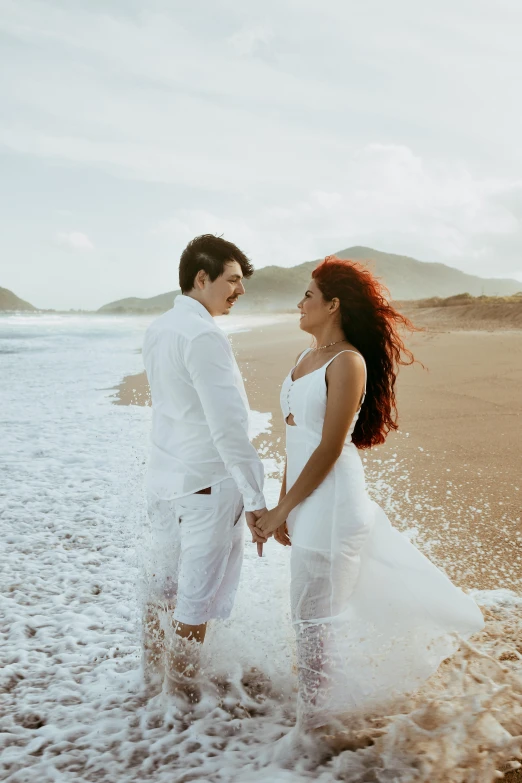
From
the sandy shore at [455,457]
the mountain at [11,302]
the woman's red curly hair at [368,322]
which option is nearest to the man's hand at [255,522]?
the woman's red curly hair at [368,322]

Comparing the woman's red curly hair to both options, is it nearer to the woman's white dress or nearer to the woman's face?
the woman's face

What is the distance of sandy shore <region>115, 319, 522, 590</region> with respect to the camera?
4.75 metres

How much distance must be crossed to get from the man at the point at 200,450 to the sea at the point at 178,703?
382 mm

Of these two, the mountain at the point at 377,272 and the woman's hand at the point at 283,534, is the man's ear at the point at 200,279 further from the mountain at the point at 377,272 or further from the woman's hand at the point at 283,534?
the mountain at the point at 377,272

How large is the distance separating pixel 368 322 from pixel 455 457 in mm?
4545

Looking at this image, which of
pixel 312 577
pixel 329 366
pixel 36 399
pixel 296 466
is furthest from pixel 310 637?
pixel 36 399

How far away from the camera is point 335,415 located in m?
2.50

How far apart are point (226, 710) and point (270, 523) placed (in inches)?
41.9

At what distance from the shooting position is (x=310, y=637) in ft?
8.55

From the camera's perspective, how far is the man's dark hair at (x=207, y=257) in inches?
109

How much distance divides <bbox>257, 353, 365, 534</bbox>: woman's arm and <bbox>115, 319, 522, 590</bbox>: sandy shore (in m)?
Result: 2.27

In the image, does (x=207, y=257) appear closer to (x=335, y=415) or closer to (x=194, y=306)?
(x=194, y=306)

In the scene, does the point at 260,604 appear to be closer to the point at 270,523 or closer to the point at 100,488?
the point at 270,523

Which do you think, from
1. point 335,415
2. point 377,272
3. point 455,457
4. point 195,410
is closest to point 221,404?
point 195,410
